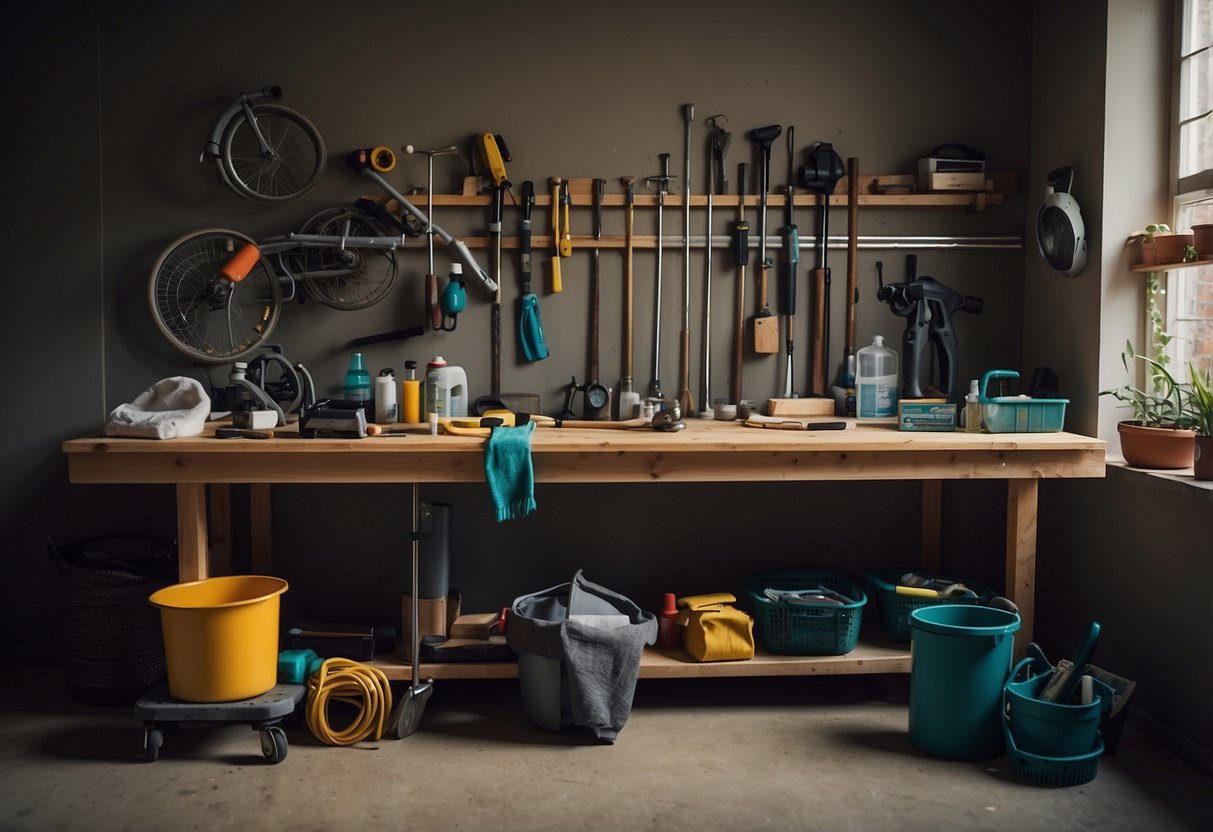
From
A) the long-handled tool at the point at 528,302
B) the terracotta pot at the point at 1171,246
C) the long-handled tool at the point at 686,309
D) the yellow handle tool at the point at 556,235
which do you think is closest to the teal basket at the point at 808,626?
the long-handled tool at the point at 686,309

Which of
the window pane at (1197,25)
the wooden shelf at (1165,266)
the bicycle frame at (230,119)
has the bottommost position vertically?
the wooden shelf at (1165,266)

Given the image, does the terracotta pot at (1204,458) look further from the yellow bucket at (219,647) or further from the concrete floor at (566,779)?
the yellow bucket at (219,647)

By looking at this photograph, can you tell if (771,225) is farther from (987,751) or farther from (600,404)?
(987,751)

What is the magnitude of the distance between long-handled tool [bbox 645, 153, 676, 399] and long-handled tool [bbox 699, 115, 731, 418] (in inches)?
6.6

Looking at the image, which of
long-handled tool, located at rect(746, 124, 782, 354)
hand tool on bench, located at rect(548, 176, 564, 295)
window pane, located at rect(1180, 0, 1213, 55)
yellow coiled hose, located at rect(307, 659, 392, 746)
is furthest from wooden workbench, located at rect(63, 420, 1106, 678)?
window pane, located at rect(1180, 0, 1213, 55)

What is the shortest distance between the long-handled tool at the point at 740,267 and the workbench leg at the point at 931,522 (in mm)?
852

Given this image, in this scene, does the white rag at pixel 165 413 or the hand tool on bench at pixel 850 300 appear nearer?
the white rag at pixel 165 413

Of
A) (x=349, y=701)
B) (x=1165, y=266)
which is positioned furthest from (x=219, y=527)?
(x=1165, y=266)

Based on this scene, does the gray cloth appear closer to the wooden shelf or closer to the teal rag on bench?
the teal rag on bench

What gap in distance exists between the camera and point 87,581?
3.38 metres

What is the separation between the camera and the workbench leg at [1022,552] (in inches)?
132

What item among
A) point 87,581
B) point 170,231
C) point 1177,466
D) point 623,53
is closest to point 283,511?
point 87,581

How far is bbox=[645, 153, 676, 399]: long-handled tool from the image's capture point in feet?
12.8

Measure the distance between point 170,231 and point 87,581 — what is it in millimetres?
1350
